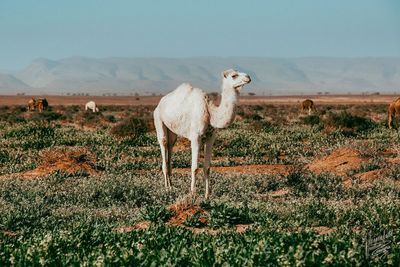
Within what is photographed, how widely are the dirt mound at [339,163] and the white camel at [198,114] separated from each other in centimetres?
484

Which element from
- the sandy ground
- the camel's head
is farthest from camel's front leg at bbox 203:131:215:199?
the sandy ground

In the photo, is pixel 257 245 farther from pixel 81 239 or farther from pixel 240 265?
pixel 81 239

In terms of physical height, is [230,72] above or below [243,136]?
above

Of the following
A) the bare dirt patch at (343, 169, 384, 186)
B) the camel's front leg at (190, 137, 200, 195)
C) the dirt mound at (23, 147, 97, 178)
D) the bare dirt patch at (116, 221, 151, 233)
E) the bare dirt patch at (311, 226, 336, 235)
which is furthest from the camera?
the dirt mound at (23, 147, 97, 178)

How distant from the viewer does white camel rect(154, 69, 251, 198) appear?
41.0 ft

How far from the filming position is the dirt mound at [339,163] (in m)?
17.6

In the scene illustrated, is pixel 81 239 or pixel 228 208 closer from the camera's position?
pixel 81 239

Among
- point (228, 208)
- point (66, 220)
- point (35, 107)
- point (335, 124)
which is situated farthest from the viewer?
point (35, 107)

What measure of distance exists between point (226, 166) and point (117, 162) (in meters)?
3.11

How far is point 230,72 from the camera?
12.5 m

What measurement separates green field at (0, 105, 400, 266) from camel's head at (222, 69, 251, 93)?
1958 mm

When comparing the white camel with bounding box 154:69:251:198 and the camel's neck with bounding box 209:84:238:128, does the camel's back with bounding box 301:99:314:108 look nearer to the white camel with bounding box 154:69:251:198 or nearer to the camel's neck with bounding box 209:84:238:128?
the white camel with bounding box 154:69:251:198

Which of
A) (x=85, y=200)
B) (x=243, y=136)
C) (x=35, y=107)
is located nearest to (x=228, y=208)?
(x=85, y=200)
